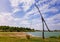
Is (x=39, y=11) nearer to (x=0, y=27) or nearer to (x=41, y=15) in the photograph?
(x=41, y=15)

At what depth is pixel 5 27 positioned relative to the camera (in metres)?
107

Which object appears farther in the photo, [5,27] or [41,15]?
[5,27]

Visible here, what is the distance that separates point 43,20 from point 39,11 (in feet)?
5.79

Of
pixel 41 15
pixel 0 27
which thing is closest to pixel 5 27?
pixel 0 27

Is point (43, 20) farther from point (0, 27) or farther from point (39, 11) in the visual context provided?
point (0, 27)

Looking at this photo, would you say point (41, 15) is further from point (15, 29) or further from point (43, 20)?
point (15, 29)

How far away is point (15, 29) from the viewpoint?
107562 mm

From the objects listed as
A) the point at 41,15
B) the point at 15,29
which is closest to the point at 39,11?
the point at 41,15

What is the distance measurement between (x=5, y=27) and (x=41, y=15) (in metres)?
79.1

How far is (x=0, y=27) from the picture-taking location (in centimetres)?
10912

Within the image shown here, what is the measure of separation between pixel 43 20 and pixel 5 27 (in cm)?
7971

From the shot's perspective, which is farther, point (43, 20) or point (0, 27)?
point (0, 27)

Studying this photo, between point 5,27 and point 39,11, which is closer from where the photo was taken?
point 39,11

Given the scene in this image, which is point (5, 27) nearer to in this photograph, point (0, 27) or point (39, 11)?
point (0, 27)
